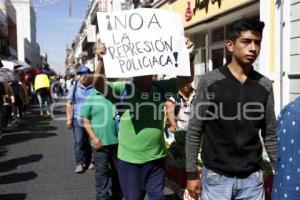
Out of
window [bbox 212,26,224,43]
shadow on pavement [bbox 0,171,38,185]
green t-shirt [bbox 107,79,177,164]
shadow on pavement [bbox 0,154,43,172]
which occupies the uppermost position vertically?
window [bbox 212,26,224,43]

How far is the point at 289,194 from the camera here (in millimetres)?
2055

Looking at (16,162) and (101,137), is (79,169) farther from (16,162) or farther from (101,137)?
(101,137)

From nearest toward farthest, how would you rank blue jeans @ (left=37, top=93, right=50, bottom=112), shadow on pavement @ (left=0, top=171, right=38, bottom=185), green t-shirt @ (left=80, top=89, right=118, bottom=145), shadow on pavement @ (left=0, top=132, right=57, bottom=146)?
1. green t-shirt @ (left=80, top=89, right=118, bottom=145)
2. shadow on pavement @ (left=0, top=171, right=38, bottom=185)
3. shadow on pavement @ (left=0, top=132, right=57, bottom=146)
4. blue jeans @ (left=37, top=93, right=50, bottom=112)

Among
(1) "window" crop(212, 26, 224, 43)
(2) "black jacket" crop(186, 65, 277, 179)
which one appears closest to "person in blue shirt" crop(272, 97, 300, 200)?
(2) "black jacket" crop(186, 65, 277, 179)

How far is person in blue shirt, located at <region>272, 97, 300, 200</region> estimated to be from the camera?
2.02 metres

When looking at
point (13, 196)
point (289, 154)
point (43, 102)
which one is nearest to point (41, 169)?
point (13, 196)

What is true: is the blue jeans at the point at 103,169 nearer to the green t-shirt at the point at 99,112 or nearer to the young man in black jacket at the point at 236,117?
the green t-shirt at the point at 99,112

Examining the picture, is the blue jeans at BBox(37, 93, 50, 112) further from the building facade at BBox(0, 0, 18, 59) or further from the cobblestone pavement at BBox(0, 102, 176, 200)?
the building facade at BBox(0, 0, 18, 59)

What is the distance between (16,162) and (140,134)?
5.52 meters

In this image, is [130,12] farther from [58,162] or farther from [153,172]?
[58,162]

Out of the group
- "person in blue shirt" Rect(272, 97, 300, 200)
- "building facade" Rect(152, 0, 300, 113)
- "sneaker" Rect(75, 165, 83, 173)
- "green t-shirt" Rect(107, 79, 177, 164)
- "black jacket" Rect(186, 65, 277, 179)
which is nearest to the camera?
"person in blue shirt" Rect(272, 97, 300, 200)

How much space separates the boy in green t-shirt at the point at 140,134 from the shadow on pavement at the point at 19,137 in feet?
26.9

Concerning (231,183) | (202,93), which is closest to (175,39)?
(202,93)

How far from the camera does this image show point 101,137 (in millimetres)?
5371
